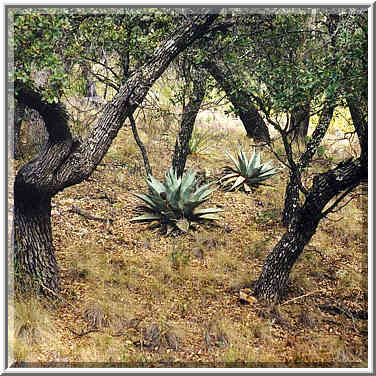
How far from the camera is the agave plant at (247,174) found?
5031 millimetres

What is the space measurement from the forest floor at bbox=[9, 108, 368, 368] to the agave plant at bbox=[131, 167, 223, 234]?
0.13 m

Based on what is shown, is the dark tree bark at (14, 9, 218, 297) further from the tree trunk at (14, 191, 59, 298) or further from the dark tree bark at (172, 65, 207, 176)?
the dark tree bark at (172, 65, 207, 176)

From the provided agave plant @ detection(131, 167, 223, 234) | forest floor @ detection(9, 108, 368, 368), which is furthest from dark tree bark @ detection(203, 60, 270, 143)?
agave plant @ detection(131, 167, 223, 234)

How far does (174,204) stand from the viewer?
4254mm

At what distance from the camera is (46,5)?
8.18ft

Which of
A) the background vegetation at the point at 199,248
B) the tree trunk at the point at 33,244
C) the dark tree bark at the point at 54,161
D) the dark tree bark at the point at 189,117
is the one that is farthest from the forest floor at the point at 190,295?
the dark tree bark at the point at 189,117

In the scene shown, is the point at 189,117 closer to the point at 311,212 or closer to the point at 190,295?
the point at 190,295

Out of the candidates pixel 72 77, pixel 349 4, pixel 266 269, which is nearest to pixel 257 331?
pixel 266 269

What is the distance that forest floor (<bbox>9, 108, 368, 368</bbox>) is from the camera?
2621 millimetres

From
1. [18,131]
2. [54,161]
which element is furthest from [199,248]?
[18,131]

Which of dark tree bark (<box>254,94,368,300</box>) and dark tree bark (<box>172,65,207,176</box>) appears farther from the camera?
dark tree bark (<box>172,65,207,176</box>)

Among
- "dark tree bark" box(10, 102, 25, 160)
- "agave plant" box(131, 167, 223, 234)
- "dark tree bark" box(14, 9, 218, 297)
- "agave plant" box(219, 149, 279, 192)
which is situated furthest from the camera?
"agave plant" box(219, 149, 279, 192)

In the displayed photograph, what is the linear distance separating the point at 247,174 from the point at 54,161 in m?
2.67

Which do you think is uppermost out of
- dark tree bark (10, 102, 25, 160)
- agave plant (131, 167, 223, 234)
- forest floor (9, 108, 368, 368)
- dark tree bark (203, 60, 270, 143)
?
dark tree bark (203, 60, 270, 143)
